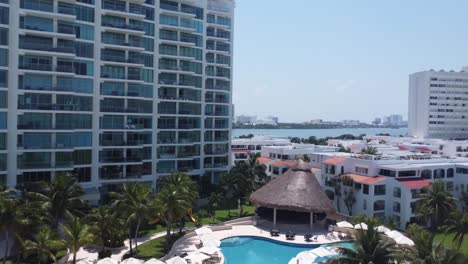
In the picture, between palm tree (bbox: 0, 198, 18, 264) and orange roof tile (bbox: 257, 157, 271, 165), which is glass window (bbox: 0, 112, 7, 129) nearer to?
palm tree (bbox: 0, 198, 18, 264)

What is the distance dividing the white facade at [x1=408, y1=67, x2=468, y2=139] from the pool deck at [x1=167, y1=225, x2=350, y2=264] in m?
98.9

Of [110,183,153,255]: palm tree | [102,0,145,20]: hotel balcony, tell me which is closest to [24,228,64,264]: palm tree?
[110,183,153,255]: palm tree

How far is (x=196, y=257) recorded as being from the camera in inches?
1353

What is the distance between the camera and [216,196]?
50.5 meters

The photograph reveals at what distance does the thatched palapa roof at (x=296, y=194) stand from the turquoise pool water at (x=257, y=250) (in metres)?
5.16

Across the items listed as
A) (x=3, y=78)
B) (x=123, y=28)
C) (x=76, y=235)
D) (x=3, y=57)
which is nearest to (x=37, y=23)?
(x=3, y=57)

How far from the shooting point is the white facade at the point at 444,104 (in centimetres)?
12966

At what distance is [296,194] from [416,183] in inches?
540

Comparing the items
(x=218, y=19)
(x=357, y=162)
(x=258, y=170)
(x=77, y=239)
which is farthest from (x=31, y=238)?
(x=218, y=19)

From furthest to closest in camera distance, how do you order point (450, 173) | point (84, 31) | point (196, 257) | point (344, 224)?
point (450, 173)
point (84, 31)
point (344, 224)
point (196, 257)

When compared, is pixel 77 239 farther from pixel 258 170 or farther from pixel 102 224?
pixel 258 170

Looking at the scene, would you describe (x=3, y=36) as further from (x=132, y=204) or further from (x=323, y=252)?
(x=323, y=252)

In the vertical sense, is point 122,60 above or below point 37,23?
below

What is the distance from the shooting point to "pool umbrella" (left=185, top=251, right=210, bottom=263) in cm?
3402
